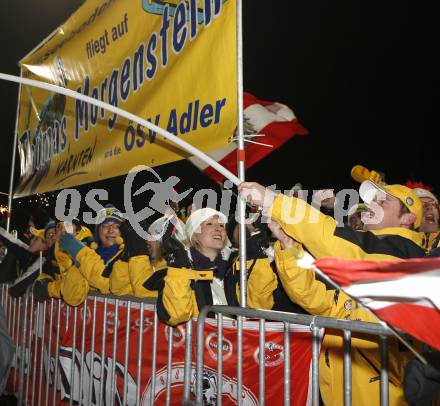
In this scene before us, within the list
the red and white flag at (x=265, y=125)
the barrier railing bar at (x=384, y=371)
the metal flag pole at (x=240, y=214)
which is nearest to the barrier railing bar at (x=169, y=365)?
the metal flag pole at (x=240, y=214)

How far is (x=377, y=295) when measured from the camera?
63.3 inches

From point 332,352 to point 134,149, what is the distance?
2.61 metres

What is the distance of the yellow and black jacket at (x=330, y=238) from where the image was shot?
2.54 metres

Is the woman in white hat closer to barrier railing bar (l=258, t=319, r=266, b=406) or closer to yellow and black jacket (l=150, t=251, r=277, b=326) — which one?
yellow and black jacket (l=150, t=251, r=277, b=326)

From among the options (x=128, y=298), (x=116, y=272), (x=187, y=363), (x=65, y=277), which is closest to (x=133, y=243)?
(x=116, y=272)

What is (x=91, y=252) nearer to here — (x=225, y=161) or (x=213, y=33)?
(x=225, y=161)

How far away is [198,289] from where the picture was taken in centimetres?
346

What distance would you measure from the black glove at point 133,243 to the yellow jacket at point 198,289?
0.69 meters

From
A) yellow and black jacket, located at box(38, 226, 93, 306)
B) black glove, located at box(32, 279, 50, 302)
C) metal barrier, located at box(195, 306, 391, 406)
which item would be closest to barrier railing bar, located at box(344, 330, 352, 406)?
metal barrier, located at box(195, 306, 391, 406)

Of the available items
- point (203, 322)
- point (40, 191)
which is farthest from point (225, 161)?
point (40, 191)

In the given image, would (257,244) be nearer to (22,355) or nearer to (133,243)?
(133,243)

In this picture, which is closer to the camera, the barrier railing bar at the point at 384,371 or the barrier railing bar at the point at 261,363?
the barrier railing bar at the point at 384,371

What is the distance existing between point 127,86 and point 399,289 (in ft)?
12.6

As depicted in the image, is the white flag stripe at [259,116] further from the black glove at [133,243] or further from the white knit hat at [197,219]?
the black glove at [133,243]
